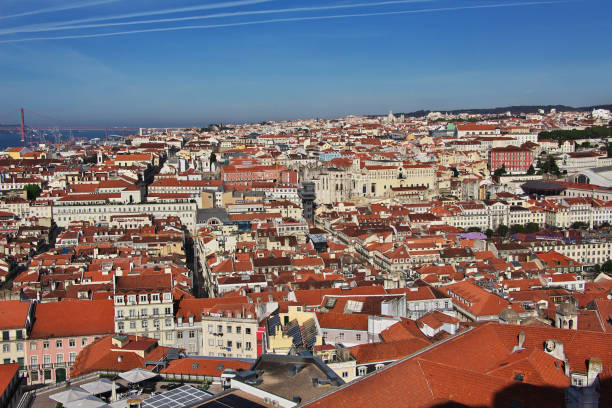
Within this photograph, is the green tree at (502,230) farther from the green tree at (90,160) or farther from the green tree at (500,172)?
the green tree at (90,160)

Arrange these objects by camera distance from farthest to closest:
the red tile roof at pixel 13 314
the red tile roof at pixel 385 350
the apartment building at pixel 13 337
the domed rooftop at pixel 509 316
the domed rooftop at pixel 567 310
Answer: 1. the red tile roof at pixel 13 314
2. the apartment building at pixel 13 337
3. the domed rooftop at pixel 509 316
4. the domed rooftop at pixel 567 310
5. the red tile roof at pixel 385 350

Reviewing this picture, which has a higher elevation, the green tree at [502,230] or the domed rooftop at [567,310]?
the domed rooftop at [567,310]

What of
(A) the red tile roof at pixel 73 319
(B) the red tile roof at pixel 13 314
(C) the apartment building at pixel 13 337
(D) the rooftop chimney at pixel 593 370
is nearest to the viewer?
(D) the rooftop chimney at pixel 593 370

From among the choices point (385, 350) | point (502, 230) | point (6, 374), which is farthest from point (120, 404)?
point (502, 230)

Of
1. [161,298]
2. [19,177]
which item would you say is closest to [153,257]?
[161,298]

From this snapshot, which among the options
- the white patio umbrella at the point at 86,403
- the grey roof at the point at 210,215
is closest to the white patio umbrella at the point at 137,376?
the white patio umbrella at the point at 86,403
